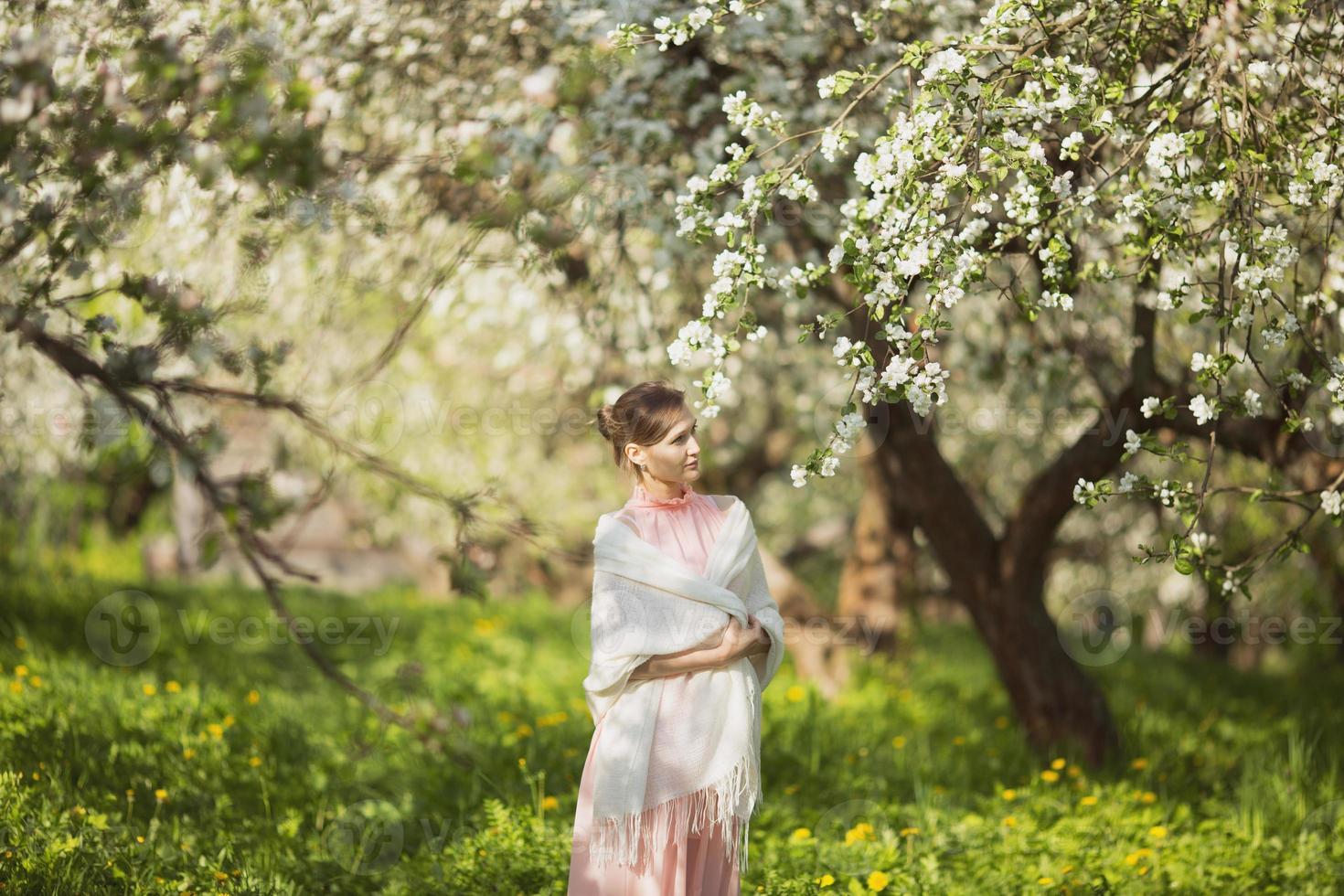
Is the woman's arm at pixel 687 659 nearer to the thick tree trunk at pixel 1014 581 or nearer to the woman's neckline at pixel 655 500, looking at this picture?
the woman's neckline at pixel 655 500

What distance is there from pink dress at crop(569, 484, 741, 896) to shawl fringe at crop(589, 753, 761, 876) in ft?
0.06

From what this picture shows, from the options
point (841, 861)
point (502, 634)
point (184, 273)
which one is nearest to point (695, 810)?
point (841, 861)

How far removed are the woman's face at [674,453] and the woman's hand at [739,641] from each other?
41cm

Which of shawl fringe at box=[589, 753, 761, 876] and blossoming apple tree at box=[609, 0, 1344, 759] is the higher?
blossoming apple tree at box=[609, 0, 1344, 759]

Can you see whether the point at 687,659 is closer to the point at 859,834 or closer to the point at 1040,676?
the point at 859,834

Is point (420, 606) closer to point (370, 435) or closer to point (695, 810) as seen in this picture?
point (370, 435)

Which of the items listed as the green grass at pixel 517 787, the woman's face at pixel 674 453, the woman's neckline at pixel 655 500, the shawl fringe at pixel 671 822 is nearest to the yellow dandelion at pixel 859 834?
the green grass at pixel 517 787

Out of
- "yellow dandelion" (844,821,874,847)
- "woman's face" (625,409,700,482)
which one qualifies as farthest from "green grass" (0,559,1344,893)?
"woman's face" (625,409,700,482)

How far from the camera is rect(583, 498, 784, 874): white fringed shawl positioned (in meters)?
3.34

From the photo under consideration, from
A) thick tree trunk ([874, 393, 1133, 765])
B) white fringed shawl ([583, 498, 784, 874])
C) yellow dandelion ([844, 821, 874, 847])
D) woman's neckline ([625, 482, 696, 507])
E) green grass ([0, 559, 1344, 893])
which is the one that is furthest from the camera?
thick tree trunk ([874, 393, 1133, 765])

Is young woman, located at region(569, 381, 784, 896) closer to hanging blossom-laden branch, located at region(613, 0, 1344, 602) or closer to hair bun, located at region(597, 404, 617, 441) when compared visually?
hair bun, located at region(597, 404, 617, 441)

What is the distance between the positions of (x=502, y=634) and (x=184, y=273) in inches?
158

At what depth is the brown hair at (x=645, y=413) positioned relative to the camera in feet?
11.2

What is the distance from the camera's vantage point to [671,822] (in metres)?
3.42
